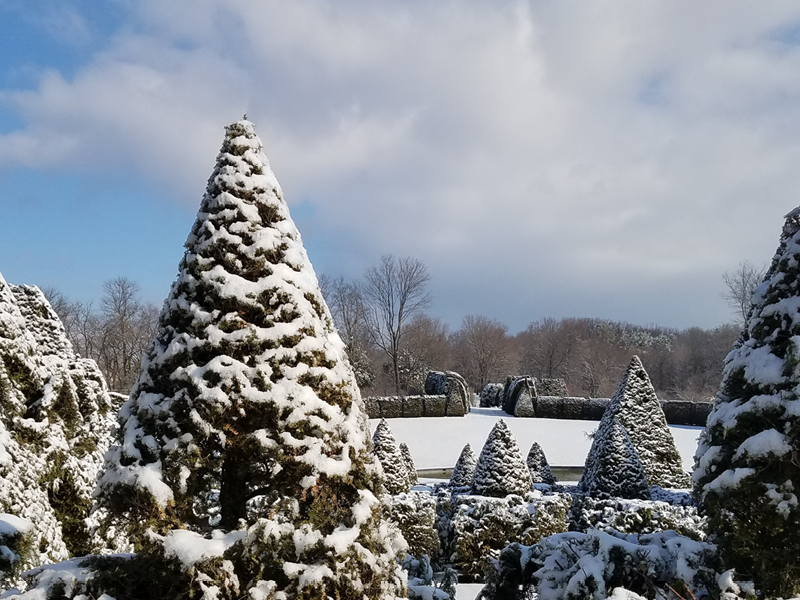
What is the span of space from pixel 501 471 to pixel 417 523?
5.76ft

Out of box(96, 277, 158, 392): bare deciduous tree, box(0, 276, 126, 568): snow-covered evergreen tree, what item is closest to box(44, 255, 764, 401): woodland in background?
A: box(96, 277, 158, 392): bare deciduous tree

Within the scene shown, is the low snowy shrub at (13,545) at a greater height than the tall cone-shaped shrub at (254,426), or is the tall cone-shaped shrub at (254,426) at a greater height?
the tall cone-shaped shrub at (254,426)

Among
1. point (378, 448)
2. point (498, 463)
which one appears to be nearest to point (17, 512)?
Answer: point (378, 448)

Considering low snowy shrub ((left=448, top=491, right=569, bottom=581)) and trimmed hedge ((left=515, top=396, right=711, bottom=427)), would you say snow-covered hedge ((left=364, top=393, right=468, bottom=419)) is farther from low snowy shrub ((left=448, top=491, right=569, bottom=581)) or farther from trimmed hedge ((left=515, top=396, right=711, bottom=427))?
low snowy shrub ((left=448, top=491, right=569, bottom=581))

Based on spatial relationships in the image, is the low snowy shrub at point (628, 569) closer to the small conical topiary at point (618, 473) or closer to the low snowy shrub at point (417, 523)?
the low snowy shrub at point (417, 523)

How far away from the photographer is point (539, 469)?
47.9 feet

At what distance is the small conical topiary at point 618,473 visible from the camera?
402 inches

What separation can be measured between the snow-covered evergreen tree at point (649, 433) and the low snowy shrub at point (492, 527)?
402 centimetres

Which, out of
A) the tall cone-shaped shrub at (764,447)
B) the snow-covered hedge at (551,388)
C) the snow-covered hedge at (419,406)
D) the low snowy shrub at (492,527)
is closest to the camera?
the tall cone-shaped shrub at (764,447)

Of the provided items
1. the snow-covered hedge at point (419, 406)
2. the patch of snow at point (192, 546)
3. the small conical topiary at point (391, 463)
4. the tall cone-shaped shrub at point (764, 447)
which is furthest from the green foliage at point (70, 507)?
the snow-covered hedge at point (419, 406)

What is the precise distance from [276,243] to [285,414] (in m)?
1.06

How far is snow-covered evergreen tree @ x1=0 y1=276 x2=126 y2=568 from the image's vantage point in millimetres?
5172

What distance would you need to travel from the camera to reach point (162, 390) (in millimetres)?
3359

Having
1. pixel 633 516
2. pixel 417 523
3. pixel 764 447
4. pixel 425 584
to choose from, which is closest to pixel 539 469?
pixel 633 516
